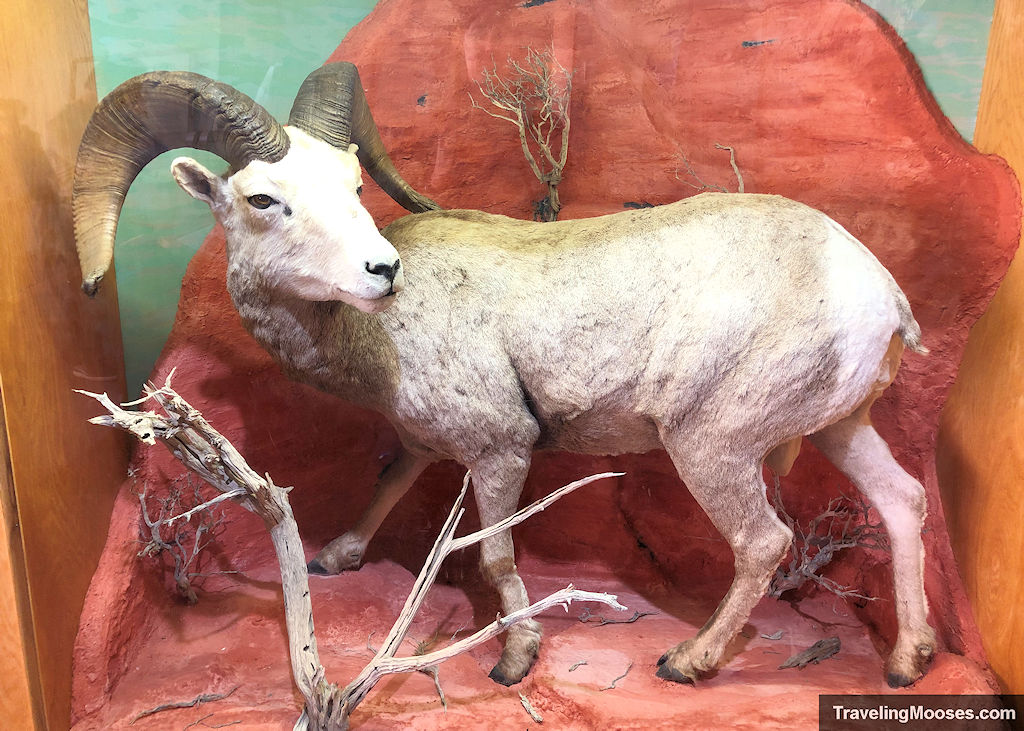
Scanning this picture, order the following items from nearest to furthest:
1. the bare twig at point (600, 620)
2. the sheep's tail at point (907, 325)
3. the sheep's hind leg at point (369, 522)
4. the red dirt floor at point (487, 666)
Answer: the sheep's tail at point (907, 325), the red dirt floor at point (487, 666), the bare twig at point (600, 620), the sheep's hind leg at point (369, 522)

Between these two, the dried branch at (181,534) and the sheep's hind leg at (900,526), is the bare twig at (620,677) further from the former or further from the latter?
the dried branch at (181,534)

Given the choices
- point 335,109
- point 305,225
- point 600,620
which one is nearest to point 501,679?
point 600,620

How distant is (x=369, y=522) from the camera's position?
3.96 meters

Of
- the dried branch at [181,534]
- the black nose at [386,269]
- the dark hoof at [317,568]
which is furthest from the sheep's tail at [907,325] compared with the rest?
the dried branch at [181,534]

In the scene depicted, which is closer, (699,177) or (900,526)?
(900,526)

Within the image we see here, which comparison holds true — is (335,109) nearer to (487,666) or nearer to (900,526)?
(487,666)

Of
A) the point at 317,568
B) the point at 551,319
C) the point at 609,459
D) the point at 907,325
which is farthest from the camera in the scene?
the point at 609,459

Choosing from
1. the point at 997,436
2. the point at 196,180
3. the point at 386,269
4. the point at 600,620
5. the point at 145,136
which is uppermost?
the point at 145,136

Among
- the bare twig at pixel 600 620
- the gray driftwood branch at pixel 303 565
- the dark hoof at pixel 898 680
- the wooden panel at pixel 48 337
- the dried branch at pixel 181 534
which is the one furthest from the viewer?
the bare twig at pixel 600 620

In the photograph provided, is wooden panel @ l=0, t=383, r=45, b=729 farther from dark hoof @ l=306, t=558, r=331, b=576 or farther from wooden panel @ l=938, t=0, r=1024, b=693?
wooden panel @ l=938, t=0, r=1024, b=693

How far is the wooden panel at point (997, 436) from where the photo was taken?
10.2ft

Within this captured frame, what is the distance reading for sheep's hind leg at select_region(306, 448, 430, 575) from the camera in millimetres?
3912

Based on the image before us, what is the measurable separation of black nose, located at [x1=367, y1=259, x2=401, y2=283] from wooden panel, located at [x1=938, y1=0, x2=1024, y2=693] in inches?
98.0

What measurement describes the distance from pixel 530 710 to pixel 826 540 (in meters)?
1.65
